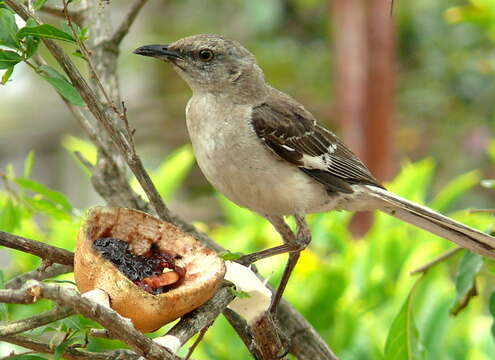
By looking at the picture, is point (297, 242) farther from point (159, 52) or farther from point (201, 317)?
point (201, 317)

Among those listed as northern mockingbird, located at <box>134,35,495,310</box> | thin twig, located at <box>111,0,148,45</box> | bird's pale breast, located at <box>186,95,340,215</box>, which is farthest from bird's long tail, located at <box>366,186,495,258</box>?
thin twig, located at <box>111,0,148,45</box>

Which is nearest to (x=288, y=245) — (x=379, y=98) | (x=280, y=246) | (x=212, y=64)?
(x=280, y=246)

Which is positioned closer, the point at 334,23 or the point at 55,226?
the point at 55,226

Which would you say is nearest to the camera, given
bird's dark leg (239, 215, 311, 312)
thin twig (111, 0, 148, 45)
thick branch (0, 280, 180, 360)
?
thick branch (0, 280, 180, 360)

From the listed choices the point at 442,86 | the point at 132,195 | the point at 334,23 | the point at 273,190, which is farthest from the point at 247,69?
the point at 442,86

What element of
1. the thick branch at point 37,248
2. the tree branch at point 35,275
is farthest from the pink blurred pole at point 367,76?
the thick branch at point 37,248

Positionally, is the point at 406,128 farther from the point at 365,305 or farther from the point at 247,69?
the point at 247,69

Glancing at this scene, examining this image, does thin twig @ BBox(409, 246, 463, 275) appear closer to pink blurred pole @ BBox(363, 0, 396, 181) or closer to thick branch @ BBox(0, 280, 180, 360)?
thick branch @ BBox(0, 280, 180, 360)
